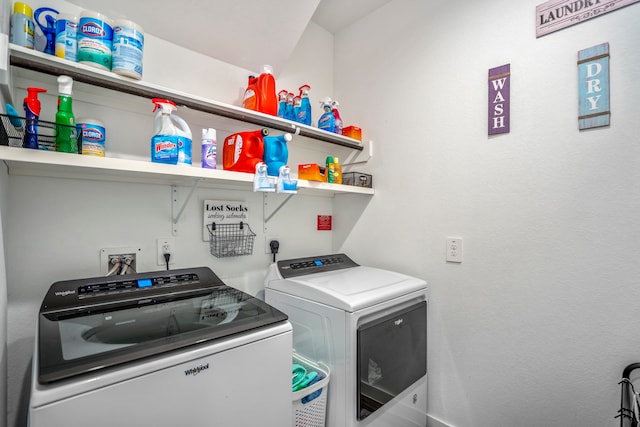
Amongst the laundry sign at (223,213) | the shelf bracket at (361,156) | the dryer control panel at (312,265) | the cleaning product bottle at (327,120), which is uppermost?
the cleaning product bottle at (327,120)

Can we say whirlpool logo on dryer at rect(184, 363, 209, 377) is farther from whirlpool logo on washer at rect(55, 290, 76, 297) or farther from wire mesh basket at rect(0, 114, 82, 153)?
wire mesh basket at rect(0, 114, 82, 153)

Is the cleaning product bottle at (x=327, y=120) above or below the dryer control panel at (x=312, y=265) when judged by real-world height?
above

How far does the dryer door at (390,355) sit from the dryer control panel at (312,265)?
52 centimetres

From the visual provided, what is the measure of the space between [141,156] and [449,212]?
5.57 feet

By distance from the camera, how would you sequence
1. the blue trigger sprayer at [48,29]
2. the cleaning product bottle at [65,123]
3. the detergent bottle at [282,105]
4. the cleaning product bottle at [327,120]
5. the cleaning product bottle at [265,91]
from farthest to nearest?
the cleaning product bottle at [327,120] → the detergent bottle at [282,105] → the cleaning product bottle at [265,91] → the blue trigger sprayer at [48,29] → the cleaning product bottle at [65,123]

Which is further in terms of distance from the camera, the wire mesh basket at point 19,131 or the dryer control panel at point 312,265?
the dryer control panel at point 312,265

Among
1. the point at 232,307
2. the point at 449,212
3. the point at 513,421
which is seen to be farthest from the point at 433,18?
the point at 513,421

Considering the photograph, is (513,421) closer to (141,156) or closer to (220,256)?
(220,256)

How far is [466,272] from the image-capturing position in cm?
161

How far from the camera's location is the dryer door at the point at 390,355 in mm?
1315

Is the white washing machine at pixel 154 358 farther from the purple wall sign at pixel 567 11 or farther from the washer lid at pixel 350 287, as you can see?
the purple wall sign at pixel 567 11

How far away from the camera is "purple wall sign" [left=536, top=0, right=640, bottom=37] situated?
1.21 m

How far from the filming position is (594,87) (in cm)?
124

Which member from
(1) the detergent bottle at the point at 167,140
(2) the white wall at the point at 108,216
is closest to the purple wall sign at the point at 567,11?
(2) the white wall at the point at 108,216
